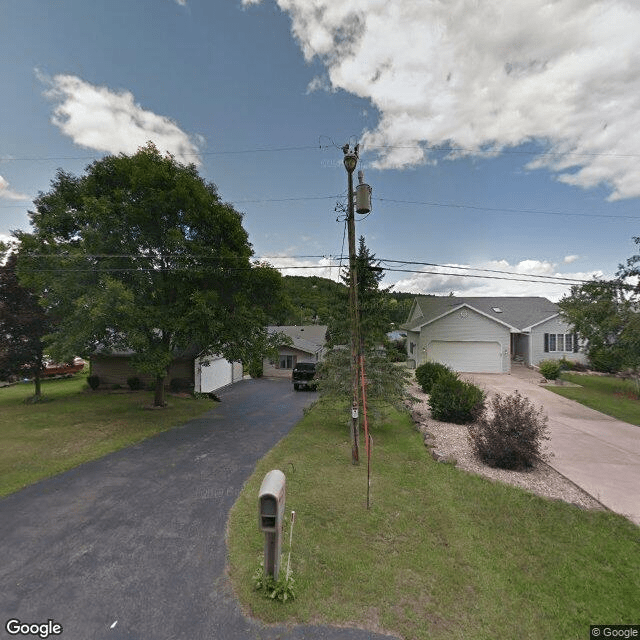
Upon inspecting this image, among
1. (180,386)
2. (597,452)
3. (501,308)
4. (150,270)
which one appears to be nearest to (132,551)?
(150,270)

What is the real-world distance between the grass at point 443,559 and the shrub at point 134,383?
17.8 m

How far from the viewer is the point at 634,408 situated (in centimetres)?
1491

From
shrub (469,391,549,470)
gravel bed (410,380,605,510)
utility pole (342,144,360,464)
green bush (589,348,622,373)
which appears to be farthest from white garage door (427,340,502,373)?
utility pole (342,144,360,464)

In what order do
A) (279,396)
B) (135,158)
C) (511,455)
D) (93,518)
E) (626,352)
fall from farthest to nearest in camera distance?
(279,396), (626,352), (135,158), (511,455), (93,518)

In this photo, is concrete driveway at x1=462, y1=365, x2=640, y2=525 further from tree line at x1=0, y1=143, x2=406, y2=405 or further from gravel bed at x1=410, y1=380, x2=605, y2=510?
tree line at x1=0, y1=143, x2=406, y2=405

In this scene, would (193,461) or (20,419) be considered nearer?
(193,461)

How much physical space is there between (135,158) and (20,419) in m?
12.5

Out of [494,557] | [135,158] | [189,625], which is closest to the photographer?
[189,625]

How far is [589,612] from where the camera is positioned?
4.02 m

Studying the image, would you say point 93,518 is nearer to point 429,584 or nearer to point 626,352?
point 429,584

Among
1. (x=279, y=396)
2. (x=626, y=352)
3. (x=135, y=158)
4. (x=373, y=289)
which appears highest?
(x=135, y=158)

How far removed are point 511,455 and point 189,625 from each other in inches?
320

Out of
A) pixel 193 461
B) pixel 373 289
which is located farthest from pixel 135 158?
pixel 193 461

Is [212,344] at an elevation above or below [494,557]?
above
